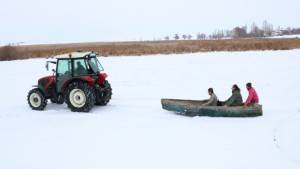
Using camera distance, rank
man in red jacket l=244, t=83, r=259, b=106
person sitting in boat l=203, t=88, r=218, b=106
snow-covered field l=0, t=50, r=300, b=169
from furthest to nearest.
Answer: person sitting in boat l=203, t=88, r=218, b=106 < man in red jacket l=244, t=83, r=259, b=106 < snow-covered field l=0, t=50, r=300, b=169

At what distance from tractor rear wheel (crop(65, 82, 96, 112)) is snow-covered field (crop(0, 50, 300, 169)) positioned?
355 millimetres

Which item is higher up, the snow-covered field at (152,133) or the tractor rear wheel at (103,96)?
the tractor rear wheel at (103,96)

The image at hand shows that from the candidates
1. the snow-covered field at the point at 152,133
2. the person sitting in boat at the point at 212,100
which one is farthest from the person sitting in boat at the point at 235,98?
the snow-covered field at the point at 152,133

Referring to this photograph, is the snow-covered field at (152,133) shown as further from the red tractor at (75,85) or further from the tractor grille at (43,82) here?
the tractor grille at (43,82)

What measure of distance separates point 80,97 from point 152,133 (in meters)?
3.78

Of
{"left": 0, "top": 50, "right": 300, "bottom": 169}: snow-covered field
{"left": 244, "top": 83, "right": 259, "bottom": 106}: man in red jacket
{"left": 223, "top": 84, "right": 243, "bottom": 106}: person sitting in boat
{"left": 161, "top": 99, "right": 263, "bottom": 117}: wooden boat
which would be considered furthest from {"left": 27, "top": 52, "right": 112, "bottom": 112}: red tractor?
{"left": 244, "top": 83, "right": 259, "bottom": 106}: man in red jacket

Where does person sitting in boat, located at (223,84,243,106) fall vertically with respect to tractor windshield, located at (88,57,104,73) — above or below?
below

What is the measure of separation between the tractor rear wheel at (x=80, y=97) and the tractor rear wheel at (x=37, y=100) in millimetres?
1104

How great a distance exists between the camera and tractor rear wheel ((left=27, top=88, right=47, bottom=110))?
13.1 meters

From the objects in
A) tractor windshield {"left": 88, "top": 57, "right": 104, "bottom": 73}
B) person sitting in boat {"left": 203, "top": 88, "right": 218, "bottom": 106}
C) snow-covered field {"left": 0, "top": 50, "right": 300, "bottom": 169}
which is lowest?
snow-covered field {"left": 0, "top": 50, "right": 300, "bottom": 169}

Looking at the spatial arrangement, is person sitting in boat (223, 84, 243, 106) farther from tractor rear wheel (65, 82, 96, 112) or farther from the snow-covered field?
tractor rear wheel (65, 82, 96, 112)

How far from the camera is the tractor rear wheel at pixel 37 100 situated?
517 inches

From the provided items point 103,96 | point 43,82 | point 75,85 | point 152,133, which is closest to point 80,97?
point 75,85

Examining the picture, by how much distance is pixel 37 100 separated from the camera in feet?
43.4
